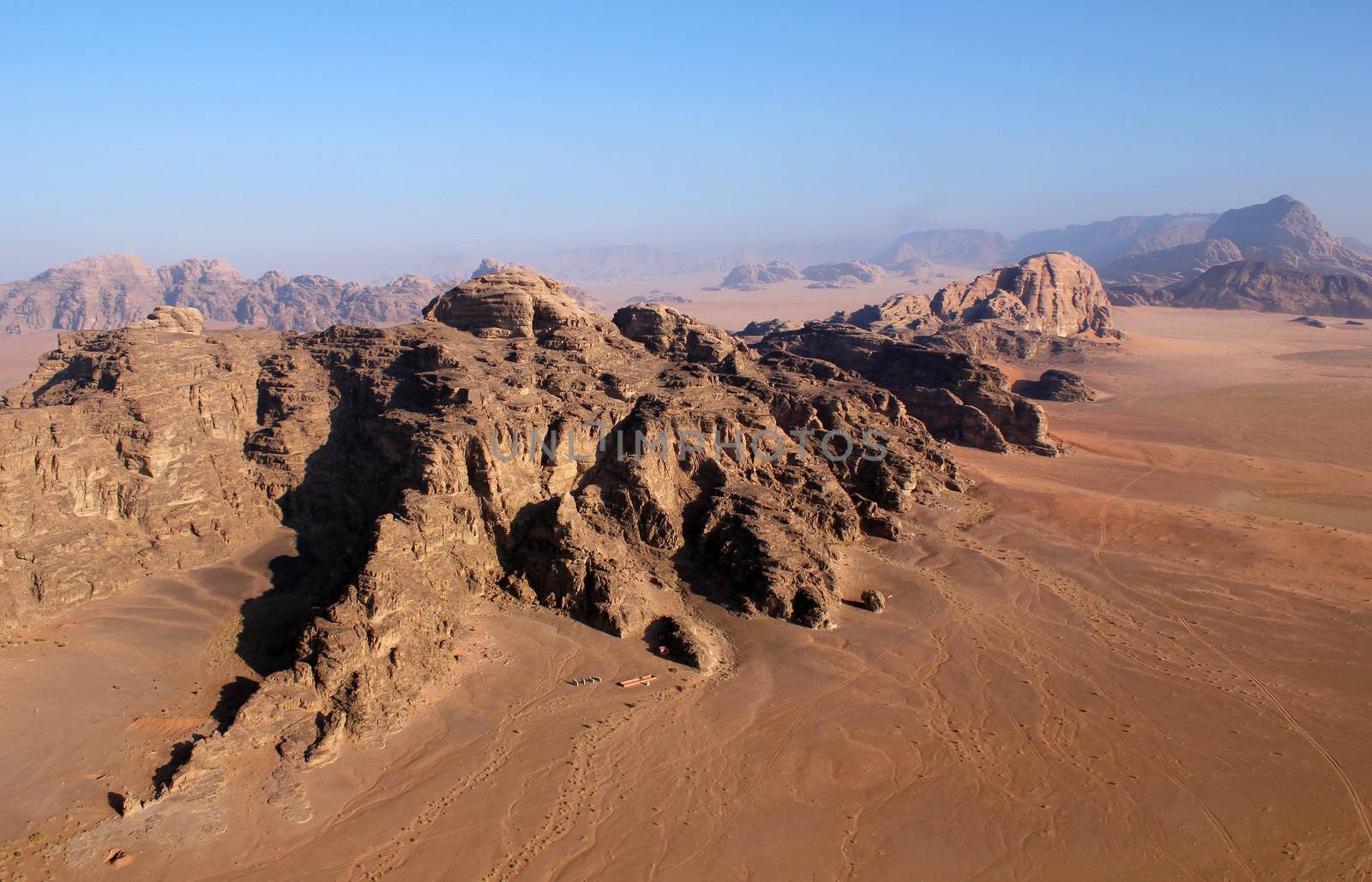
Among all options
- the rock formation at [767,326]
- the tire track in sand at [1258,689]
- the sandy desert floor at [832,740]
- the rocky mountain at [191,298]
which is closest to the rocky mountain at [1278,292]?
the rock formation at [767,326]

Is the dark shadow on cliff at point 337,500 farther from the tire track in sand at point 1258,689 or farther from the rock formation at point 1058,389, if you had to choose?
the rock formation at point 1058,389

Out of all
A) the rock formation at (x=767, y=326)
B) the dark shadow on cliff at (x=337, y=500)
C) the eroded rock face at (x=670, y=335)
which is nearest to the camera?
the dark shadow on cliff at (x=337, y=500)

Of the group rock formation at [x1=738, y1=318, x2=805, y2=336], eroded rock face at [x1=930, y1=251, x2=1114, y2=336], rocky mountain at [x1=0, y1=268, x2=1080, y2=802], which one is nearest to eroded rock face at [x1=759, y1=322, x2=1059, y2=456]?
rocky mountain at [x1=0, y1=268, x2=1080, y2=802]

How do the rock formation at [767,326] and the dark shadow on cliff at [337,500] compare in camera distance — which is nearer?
the dark shadow on cliff at [337,500]

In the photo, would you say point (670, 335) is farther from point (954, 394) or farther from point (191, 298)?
point (191, 298)

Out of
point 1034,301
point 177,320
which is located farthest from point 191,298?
point 1034,301

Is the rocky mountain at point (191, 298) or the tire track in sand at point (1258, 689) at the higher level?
the rocky mountain at point (191, 298)
